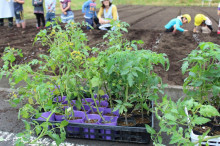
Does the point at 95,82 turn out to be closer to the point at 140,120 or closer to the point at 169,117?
the point at 140,120

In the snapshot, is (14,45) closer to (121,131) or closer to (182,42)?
(182,42)

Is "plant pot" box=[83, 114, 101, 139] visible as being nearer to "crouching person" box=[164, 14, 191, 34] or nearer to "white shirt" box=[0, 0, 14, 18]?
"crouching person" box=[164, 14, 191, 34]

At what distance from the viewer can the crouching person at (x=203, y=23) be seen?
17.9 feet

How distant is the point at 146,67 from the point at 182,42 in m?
3.03

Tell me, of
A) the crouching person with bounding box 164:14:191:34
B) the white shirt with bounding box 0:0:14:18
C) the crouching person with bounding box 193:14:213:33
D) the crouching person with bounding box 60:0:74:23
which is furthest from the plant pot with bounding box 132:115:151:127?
the white shirt with bounding box 0:0:14:18

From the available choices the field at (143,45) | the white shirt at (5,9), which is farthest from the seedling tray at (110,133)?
the white shirt at (5,9)

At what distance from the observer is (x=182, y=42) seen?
15.5ft

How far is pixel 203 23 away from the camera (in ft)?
18.5

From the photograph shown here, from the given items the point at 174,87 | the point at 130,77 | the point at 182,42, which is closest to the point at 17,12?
the point at 182,42

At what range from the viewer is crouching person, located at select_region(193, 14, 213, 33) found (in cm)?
546

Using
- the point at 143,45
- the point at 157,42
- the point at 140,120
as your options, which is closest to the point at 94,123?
the point at 140,120

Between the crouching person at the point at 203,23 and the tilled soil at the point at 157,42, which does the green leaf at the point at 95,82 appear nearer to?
the tilled soil at the point at 157,42

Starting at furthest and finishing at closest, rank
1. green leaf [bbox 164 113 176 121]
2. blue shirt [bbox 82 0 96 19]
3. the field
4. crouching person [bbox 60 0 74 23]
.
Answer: crouching person [bbox 60 0 74 23] → blue shirt [bbox 82 0 96 19] → the field → green leaf [bbox 164 113 176 121]

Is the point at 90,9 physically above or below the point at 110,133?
above
